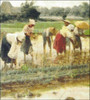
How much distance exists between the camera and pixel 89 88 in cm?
576

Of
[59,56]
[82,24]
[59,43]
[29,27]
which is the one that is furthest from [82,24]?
[29,27]

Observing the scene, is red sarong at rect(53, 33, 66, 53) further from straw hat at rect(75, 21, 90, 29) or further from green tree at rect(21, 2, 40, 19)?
green tree at rect(21, 2, 40, 19)

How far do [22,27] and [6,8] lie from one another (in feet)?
1.72

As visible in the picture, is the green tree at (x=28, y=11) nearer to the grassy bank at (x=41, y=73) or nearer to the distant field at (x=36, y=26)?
the distant field at (x=36, y=26)

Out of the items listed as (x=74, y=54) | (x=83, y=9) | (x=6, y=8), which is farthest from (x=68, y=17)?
(x=6, y=8)

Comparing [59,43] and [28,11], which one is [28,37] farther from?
[59,43]

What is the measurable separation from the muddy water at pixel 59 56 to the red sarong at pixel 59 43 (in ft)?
0.31

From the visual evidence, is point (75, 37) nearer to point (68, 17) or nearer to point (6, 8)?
point (68, 17)

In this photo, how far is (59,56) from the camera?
18.5 ft

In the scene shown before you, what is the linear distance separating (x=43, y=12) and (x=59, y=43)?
78cm

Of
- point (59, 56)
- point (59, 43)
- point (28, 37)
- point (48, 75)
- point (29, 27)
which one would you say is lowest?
point (48, 75)

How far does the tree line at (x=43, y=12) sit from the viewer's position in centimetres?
536

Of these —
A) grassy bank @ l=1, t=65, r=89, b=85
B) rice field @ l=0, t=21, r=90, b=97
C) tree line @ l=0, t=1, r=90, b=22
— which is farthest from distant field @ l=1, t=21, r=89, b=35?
grassy bank @ l=1, t=65, r=89, b=85

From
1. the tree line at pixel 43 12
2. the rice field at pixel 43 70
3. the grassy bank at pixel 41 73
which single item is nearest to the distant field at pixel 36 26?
the rice field at pixel 43 70
